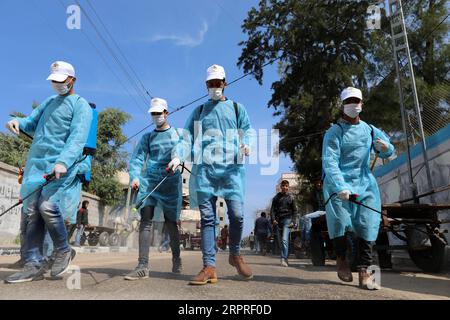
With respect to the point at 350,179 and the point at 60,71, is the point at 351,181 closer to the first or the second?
the point at 350,179

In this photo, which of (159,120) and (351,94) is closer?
(351,94)

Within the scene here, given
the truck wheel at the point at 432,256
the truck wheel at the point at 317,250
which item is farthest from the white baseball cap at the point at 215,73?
the truck wheel at the point at 317,250

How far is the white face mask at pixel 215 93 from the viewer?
4969 mm

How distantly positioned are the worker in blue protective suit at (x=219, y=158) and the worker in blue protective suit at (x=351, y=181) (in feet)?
3.05

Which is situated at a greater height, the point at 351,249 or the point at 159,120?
the point at 159,120

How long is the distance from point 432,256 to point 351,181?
2.95 meters

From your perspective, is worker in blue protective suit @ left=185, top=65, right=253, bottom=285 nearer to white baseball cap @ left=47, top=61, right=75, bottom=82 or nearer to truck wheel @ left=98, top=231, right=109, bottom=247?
white baseball cap @ left=47, top=61, right=75, bottom=82

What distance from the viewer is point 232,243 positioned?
16.2ft

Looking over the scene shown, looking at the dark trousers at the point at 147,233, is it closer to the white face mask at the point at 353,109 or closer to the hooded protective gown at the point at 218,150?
the hooded protective gown at the point at 218,150

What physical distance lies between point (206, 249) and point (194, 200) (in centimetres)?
58

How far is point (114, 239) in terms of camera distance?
21.3 metres

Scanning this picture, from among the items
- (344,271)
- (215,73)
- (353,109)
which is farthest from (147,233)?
(353,109)
